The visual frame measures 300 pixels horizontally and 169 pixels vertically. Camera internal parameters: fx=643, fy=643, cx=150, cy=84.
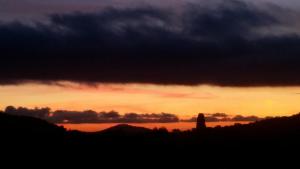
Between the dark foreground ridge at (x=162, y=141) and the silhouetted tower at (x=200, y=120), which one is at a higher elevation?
the silhouetted tower at (x=200, y=120)

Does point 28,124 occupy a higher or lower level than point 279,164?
higher

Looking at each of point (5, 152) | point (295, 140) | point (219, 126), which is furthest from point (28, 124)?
point (295, 140)

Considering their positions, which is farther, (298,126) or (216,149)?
(298,126)

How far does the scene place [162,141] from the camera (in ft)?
409

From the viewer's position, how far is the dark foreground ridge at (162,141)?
365 ft

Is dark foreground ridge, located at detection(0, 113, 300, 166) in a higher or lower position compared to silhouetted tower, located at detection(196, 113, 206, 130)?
lower

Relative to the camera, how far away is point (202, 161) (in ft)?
347

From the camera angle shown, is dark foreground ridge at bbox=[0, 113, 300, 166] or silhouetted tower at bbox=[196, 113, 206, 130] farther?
silhouetted tower at bbox=[196, 113, 206, 130]

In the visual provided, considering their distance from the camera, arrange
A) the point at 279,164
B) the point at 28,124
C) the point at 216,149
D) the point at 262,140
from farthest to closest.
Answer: the point at 28,124, the point at 262,140, the point at 216,149, the point at 279,164

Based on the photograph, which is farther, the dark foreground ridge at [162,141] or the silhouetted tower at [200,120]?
the silhouetted tower at [200,120]

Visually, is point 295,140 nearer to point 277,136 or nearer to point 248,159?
point 277,136

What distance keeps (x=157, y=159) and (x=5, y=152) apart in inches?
1008

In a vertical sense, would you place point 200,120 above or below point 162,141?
above

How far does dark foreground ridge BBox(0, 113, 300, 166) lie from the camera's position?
11125 centimetres
